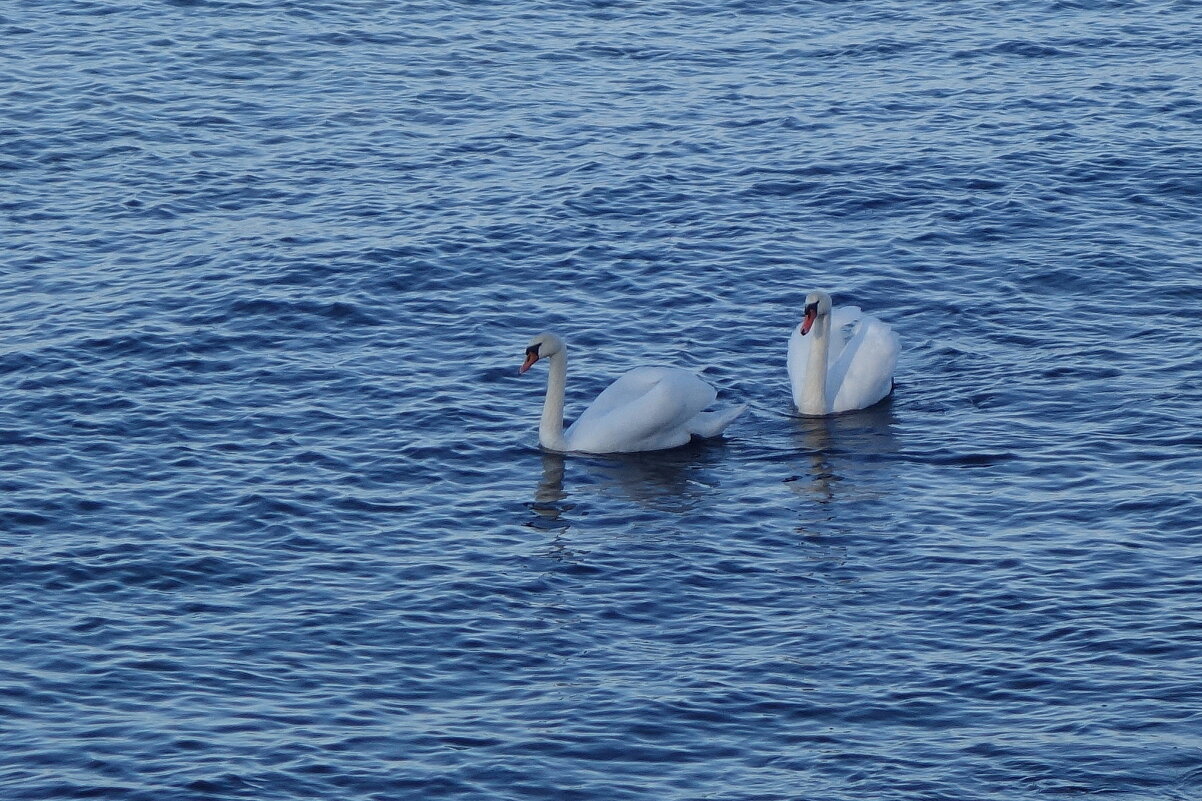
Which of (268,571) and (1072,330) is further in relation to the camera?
(1072,330)

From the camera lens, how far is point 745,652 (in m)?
20.0

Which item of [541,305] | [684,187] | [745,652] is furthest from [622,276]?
[745,652]

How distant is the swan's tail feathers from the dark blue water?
0.79 feet

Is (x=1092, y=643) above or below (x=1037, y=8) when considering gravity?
below

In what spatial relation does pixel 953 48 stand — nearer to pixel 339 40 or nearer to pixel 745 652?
pixel 339 40

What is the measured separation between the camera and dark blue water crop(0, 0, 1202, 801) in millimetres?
18641

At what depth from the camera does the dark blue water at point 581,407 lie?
18641 millimetres

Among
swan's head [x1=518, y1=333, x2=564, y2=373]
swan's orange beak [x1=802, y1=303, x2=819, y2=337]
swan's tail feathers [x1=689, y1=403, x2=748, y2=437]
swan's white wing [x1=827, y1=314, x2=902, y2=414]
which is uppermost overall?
swan's orange beak [x1=802, y1=303, x2=819, y2=337]

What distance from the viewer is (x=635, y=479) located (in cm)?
2502

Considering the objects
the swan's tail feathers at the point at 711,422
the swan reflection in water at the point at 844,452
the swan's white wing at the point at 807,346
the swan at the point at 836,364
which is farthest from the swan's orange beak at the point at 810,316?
the swan's tail feathers at the point at 711,422

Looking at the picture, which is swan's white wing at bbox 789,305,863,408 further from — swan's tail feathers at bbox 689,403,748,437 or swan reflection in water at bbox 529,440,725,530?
swan reflection in water at bbox 529,440,725,530

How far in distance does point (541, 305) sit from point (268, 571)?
Answer: 28.7 feet

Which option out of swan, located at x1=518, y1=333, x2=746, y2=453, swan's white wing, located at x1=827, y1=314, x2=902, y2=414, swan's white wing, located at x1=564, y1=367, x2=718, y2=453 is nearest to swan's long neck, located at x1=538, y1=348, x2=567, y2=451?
swan, located at x1=518, y1=333, x2=746, y2=453

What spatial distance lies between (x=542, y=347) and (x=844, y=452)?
3.86 metres
